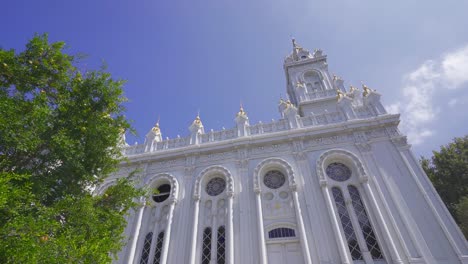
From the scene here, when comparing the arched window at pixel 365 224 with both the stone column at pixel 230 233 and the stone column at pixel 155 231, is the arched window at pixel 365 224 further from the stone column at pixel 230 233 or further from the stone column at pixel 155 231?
the stone column at pixel 155 231

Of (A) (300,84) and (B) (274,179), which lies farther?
(A) (300,84)

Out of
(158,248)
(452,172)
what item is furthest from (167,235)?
(452,172)

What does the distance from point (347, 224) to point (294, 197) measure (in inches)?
118

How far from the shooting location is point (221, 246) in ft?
44.7

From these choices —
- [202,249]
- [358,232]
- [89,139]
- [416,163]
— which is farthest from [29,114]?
[416,163]

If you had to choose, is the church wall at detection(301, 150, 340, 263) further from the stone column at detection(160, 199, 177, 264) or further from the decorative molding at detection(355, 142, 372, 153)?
the stone column at detection(160, 199, 177, 264)

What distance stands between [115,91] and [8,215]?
5.12 m

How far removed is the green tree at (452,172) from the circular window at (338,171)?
1030 centimetres

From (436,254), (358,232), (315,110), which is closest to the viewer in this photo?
(436,254)

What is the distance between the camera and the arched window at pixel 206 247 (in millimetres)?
13462

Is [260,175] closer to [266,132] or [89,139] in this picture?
[266,132]

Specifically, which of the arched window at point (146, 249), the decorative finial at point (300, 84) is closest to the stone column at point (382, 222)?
the decorative finial at point (300, 84)

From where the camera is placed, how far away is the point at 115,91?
31.7ft

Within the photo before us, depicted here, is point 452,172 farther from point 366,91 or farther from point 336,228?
point 336,228
